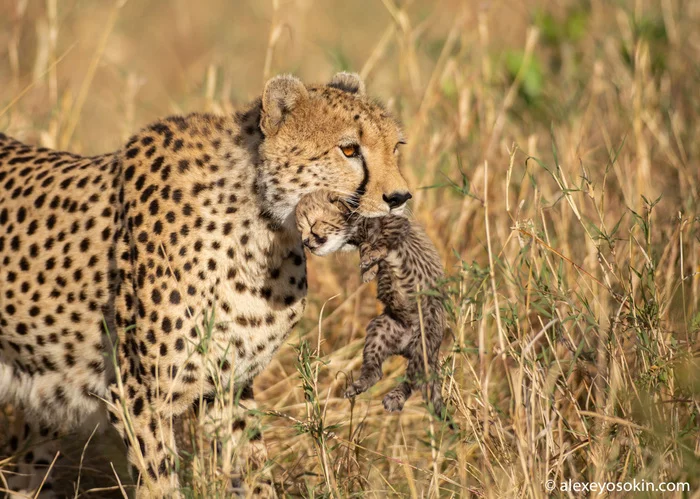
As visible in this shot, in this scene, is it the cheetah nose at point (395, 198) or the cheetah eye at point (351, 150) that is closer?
the cheetah nose at point (395, 198)

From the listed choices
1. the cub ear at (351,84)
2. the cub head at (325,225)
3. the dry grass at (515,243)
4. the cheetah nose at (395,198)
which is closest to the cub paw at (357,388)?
the dry grass at (515,243)

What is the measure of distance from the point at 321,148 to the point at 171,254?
55cm

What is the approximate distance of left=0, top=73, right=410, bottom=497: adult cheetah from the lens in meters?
2.95

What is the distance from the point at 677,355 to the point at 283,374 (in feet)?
5.19

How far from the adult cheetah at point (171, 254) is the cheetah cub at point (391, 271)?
0.09 metres

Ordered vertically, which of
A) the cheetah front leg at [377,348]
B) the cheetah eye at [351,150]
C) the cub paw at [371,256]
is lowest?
the cheetah front leg at [377,348]

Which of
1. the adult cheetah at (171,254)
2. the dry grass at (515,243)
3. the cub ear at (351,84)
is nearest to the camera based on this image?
the dry grass at (515,243)

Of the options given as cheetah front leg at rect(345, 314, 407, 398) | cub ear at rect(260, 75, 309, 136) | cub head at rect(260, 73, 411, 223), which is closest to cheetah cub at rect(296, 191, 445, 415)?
cheetah front leg at rect(345, 314, 407, 398)

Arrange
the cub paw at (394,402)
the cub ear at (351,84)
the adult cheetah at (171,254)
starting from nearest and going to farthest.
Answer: the cub paw at (394,402)
the adult cheetah at (171,254)
the cub ear at (351,84)

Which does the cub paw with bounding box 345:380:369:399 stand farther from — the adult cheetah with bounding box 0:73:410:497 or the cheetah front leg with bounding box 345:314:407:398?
the adult cheetah with bounding box 0:73:410:497

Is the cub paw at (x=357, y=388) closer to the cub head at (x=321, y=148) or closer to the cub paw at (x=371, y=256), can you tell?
the cub paw at (x=371, y=256)

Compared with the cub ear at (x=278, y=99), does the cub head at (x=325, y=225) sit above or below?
below

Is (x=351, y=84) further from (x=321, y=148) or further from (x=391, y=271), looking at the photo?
(x=391, y=271)

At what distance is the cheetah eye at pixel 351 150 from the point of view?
118 inches
